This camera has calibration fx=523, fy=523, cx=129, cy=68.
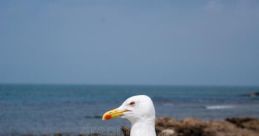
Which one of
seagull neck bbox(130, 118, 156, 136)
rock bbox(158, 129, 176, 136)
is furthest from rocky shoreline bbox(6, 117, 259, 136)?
seagull neck bbox(130, 118, 156, 136)

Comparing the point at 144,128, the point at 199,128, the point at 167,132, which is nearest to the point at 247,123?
the point at 199,128

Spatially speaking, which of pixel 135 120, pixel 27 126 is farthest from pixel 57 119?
pixel 135 120

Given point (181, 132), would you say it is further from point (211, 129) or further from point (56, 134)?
point (56, 134)

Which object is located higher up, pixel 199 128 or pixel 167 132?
pixel 199 128

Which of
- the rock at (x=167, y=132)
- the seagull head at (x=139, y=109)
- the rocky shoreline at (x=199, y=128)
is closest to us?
the seagull head at (x=139, y=109)

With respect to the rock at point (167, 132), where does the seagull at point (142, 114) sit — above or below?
above

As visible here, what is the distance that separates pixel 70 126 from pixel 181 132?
10.9 m

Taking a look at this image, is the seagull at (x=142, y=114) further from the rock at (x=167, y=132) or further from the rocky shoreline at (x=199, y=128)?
the rock at (x=167, y=132)

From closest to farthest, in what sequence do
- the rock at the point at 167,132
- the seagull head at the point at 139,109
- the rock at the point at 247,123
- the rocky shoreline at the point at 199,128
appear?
the seagull head at the point at 139,109
the rocky shoreline at the point at 199,128
the rock at the point at 167,132
the rock at the point at 247,123

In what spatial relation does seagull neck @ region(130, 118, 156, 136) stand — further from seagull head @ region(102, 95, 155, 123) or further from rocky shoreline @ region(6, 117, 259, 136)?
rocky shoreline @ region(6, 117, 259, 136)

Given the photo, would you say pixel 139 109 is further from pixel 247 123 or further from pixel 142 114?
pixel 247 123

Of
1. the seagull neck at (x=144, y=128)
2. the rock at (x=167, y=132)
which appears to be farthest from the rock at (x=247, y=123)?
the seagull neck at (x=144, y=128)

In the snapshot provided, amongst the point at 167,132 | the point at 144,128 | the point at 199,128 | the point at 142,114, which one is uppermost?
the point at 142,114

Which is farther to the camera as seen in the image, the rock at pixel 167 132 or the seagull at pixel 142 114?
the rock at pixel 167 132
